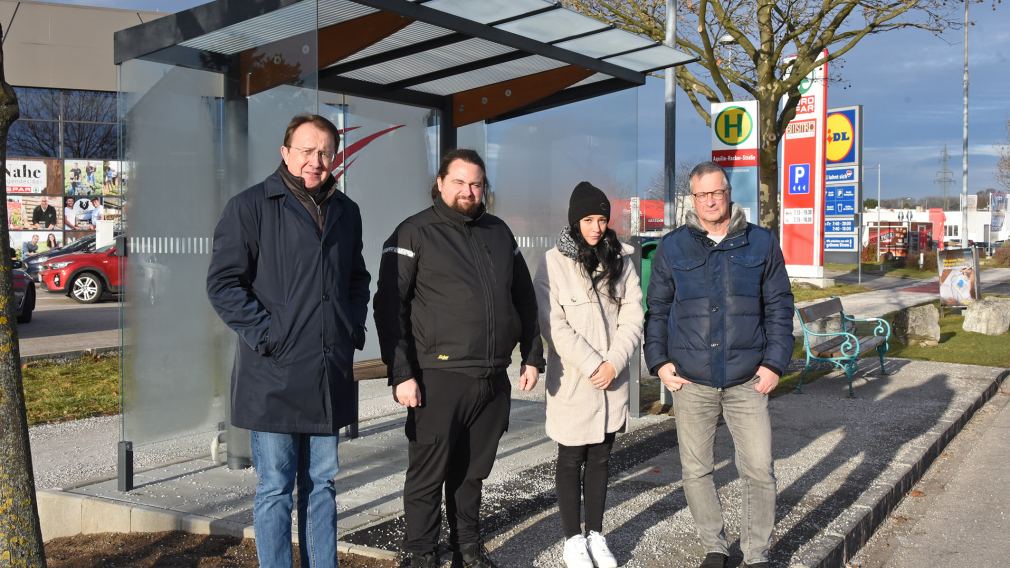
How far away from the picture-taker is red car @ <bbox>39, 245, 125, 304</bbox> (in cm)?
2152

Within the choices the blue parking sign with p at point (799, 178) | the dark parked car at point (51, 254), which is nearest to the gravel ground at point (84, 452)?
the dark parked car at point (51, 254)

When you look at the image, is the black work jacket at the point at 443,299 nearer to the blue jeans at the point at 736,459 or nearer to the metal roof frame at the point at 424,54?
the blue jeans at the point at 736,459

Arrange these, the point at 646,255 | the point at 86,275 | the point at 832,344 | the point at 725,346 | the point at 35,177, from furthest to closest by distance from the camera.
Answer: the point at 35,177 → the point at 86,275 → the point at 832,344 → the point at 646,255 → the point at 725,346

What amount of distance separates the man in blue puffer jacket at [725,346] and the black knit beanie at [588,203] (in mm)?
372

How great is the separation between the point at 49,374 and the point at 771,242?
28.4 feet

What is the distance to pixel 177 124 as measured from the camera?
5.79 m

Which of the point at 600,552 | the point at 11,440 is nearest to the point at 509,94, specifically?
the point at 600,552

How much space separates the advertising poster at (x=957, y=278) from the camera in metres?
18.5

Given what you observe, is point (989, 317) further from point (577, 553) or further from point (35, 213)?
point (35, 213)

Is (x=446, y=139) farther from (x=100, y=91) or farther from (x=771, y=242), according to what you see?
(x=100, y=91)

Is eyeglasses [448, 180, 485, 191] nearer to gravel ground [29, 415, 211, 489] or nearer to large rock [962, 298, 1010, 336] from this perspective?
gravel ground [29, 415, 211, 489]

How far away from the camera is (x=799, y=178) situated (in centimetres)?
2928

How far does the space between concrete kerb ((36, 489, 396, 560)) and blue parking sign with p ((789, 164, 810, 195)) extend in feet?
87.9

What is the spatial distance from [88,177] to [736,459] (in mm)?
32747
